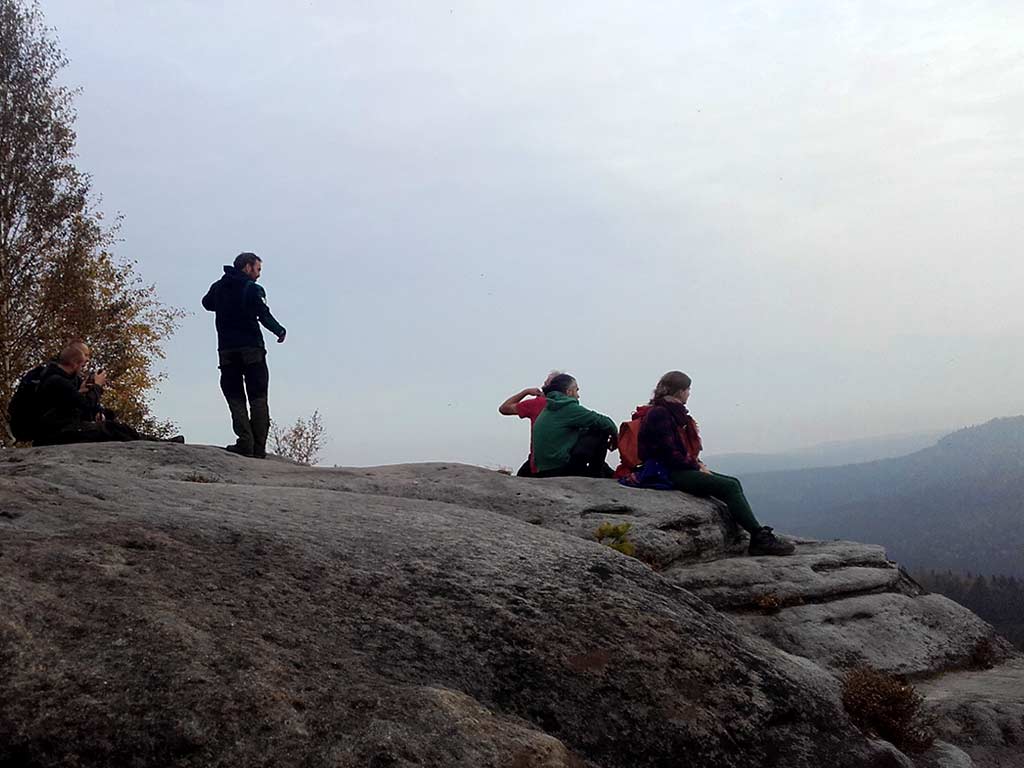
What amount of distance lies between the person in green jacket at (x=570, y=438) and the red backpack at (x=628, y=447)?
165mm

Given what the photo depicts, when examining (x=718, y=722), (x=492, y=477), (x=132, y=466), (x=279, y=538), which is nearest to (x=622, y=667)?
(x=718, y=722)

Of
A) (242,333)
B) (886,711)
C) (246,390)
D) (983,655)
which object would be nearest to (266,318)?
(242,333)

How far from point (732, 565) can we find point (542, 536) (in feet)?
15.9

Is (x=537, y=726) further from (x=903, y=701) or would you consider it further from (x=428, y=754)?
(x=903, y=701)

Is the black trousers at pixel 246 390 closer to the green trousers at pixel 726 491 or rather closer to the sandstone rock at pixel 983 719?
the green trousers at pixel 726 491

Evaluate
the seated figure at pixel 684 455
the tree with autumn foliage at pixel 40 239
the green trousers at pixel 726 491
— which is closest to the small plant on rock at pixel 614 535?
the seated figure at pixel 684 455

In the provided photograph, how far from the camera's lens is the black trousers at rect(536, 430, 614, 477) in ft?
49.8

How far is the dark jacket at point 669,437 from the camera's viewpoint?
1336 cm

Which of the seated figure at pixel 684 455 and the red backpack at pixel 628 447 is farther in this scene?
the red backpack at pixel 628 447

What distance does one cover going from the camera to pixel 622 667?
22.1 ft

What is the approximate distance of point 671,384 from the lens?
13.4m

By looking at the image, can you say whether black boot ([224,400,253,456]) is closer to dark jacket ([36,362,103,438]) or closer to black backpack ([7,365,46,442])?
dark jacket ([36,362,103,438])

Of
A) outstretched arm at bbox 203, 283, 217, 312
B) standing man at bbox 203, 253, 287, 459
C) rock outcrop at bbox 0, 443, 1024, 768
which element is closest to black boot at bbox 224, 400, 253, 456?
standing man at bbox 203, 253, 287, 459

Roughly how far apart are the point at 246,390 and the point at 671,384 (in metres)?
7.78
